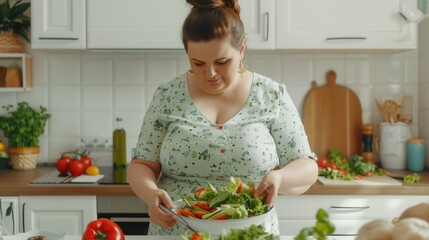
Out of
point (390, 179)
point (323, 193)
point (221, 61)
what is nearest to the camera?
point (221, 61)

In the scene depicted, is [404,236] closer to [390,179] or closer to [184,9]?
[390,179]

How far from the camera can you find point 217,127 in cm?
147

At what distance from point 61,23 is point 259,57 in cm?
102

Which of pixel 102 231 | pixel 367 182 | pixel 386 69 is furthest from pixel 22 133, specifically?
pixel 386 69

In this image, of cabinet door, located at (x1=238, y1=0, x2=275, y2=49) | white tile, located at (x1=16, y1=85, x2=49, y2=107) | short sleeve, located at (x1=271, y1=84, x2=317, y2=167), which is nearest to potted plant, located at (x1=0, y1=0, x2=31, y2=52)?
white tile, located at (x1=16, y1=85, x2=49, y2=107)

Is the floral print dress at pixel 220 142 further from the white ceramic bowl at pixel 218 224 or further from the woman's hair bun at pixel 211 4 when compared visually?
the white ceramic bowl at pixel 218 224

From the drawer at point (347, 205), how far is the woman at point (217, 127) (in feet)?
2.22

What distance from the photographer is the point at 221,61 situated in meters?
1.40

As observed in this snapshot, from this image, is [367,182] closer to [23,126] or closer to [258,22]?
[258,22]

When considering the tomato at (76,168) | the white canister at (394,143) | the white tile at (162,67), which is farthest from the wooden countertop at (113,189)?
the white tile at (162,67)

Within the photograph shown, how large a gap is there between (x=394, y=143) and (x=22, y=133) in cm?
188

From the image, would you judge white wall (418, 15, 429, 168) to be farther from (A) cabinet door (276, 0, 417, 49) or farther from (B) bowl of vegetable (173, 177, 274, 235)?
(B) bowl of vegetable (173, 177, 274, 235)

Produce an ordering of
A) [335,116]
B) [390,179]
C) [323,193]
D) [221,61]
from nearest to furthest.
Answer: [221,61]
[323,193]
[390,179]
[335,116]

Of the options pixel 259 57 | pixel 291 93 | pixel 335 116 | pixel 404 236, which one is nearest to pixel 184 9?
pixel 259 57
